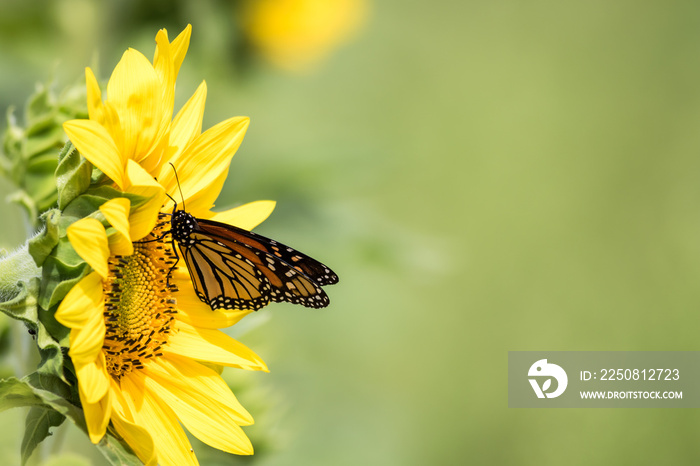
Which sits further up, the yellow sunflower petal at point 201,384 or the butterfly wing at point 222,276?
the butterfly wing at point 222,276

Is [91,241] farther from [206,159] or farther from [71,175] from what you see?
[206,159]

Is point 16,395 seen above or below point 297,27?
below

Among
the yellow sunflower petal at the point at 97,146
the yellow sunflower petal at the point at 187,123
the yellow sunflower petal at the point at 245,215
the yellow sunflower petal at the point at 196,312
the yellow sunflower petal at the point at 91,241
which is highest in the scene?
the yellow sunflower petal at the point at 187,123

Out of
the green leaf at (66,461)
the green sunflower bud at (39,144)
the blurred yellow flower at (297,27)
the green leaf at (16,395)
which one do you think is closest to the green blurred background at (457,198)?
the blurred yellow flower at (297,27)

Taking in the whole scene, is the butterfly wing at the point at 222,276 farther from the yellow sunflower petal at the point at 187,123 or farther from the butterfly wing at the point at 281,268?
the yellow sunflower petal at the point at 187,123

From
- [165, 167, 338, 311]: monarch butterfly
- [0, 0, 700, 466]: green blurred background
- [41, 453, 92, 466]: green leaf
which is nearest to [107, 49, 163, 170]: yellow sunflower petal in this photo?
[165, 167, 338, 311]: monarch butterfly

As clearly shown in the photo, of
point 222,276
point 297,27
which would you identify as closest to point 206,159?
point 222,276

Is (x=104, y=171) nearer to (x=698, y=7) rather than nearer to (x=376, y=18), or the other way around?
(x=376, y=18)

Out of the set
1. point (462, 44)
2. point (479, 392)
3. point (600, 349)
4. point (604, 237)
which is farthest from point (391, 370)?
point (462, 44)
